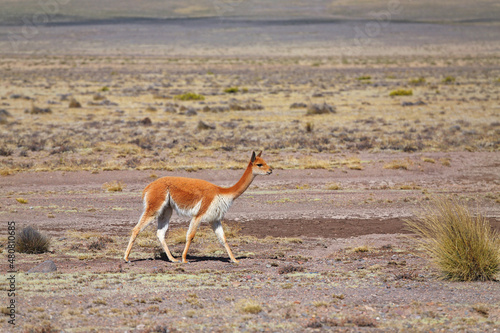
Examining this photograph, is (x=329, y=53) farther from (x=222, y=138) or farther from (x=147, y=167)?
(x=147, y=167)

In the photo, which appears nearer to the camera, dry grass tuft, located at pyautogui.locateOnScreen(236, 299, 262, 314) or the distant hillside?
dry grass tuft, located at pyautogui.locateOnScreen(236, 299, 262, 314)

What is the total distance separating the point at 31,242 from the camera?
9750 mm

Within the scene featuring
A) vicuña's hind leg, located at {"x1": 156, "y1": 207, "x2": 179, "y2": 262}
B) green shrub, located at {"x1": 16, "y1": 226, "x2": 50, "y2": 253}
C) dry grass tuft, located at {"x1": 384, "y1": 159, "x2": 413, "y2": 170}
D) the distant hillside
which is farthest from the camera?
the distant hillside

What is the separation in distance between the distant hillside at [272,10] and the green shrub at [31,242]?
14928 cm

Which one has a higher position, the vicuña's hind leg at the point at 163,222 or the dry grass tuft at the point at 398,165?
the dry grass tuft at the point at 398,165

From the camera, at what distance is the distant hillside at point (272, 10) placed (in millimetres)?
157000

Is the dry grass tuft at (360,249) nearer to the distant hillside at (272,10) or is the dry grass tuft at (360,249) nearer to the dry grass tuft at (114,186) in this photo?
the dry grass tuft at (114,186)

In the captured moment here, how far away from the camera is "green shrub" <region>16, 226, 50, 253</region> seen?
9742 millimetres

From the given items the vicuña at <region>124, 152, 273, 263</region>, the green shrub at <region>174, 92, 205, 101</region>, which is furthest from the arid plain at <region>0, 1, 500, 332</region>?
the vicuña at <region>124, 152, 273, 263</region>

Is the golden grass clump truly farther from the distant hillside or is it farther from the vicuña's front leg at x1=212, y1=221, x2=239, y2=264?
the distant hillside

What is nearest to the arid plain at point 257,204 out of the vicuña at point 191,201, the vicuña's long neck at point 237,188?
the vicuña at point 191,201

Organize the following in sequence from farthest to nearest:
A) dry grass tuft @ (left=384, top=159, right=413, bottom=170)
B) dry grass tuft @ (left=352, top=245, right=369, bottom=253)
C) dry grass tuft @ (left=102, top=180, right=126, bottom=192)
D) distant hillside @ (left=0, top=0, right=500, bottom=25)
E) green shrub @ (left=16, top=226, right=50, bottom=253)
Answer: distant hillside @ (left=0, top=0, right=500, bottom=25), dry grass tuft @ (left=384, top=159, right=413, bottom=170), dry grass tuft @ (left=102, top=180, right=126, bottom=192), dry grass tuft @ (left=352, top=245, right=369, bottom=253), green shrub @ (left=16, top=226, right=50, bottom=253)

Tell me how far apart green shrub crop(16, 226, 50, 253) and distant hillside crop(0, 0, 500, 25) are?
149 metres

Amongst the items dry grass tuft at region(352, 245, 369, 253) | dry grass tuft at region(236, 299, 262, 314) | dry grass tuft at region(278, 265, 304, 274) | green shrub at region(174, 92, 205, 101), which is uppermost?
green shrub at region(174, 92, 205, 101)
